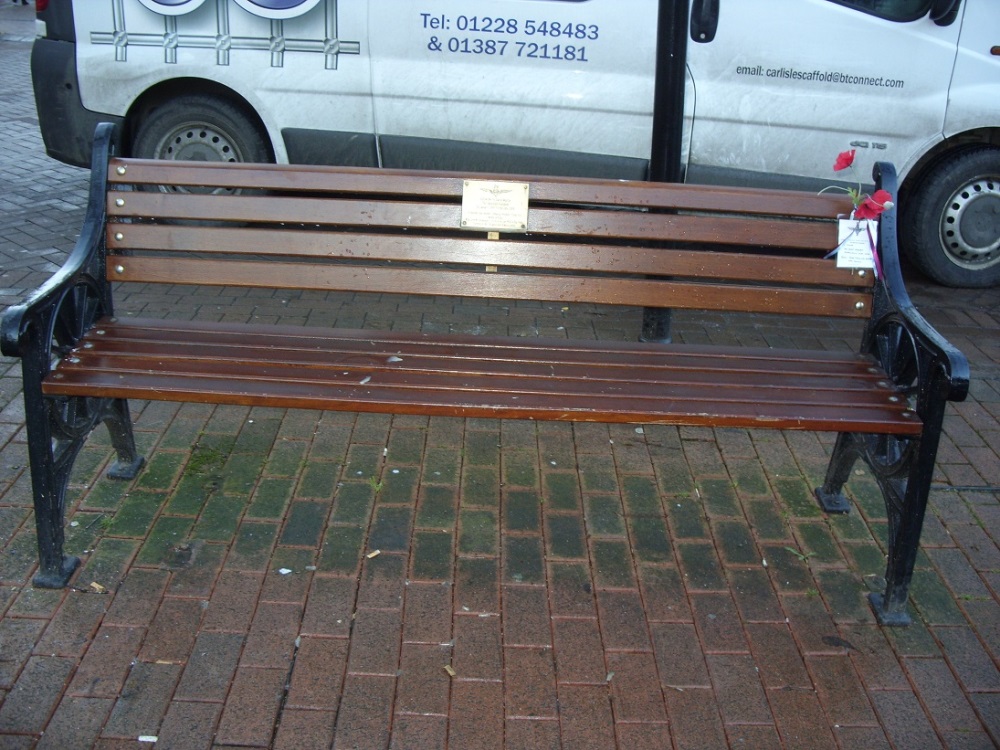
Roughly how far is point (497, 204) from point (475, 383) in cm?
69

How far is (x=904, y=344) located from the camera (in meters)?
3.31

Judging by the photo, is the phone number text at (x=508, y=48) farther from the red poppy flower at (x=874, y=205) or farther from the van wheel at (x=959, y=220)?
the red poppy flower at (x=874, y=205)

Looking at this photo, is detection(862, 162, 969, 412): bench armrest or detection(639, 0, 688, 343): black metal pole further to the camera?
detection(639, 0, 688, 343): black metal pole

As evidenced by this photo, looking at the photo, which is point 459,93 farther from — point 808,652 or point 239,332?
point 808,652

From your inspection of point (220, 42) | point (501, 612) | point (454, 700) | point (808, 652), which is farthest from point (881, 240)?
point (220, 42)

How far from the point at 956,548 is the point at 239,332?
2603 mm

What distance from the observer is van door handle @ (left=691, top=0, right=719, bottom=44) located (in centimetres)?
514

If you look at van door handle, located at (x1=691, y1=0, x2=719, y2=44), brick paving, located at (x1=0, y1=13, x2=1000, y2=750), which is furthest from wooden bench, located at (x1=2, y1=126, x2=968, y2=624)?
van door handle, located at (x1=691, y1=0, x2=719, y2=44)

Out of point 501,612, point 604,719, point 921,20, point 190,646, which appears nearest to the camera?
point 604,719

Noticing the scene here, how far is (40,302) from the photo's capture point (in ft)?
9.79

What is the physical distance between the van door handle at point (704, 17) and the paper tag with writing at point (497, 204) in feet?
7.29

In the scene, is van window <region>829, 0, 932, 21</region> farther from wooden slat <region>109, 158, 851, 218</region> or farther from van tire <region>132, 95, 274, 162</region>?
van tire <region>132, 95, 274, 162</region>

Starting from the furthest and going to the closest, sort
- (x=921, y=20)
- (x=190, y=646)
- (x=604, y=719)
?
(x=921, y=20) → (x=190, y=646) → (x=604, y=719)

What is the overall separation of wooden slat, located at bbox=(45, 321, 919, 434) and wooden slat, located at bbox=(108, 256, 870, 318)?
0.17 m
